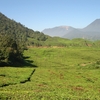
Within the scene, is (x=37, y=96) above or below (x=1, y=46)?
below

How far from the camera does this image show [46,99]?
29875 millimetres

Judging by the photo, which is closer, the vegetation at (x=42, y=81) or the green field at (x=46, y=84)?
the green field at (x=46, y=84)

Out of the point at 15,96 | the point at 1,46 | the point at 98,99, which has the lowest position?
the point at 98,99

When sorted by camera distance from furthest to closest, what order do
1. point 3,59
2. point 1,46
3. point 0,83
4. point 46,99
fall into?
1. point 1,46
2. point 3,59
3. point 0,83
4. point 46,99

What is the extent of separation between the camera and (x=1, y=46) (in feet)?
303

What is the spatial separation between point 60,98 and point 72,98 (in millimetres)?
2249

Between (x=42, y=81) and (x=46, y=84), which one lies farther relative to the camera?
(x=42, y=81)

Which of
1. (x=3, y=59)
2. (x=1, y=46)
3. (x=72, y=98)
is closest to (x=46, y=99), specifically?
(x=72, y=98)

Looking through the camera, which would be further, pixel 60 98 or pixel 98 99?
pixel 98 99

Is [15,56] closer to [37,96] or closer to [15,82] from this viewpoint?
[15,82]

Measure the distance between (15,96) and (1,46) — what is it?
66.6 meters

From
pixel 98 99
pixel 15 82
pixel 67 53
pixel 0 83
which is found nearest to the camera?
pixel 98 99

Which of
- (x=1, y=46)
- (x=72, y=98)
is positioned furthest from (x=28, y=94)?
(x=1, y=46)

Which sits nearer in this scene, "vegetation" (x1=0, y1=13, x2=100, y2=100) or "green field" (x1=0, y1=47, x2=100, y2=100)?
"green field" (x1=0, y1=47, x2=100, y2=100)
